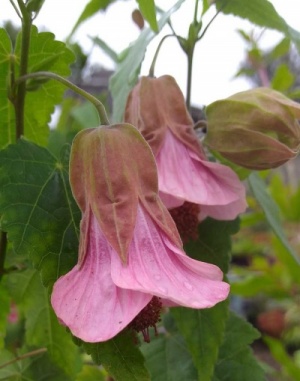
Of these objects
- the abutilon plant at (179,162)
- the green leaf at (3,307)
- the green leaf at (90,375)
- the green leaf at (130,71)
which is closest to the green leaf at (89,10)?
the green leaf at (130,71)

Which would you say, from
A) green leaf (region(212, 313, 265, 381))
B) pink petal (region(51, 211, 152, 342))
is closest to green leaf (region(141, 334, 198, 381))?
green leaf (region(212, 313, 265, 381))

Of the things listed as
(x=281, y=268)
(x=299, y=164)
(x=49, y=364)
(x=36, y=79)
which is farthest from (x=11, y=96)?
(x=299, y=164)

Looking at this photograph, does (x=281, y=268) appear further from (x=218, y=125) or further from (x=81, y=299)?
(x=81, y=299)

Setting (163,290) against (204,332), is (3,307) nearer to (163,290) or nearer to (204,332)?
(204,332)

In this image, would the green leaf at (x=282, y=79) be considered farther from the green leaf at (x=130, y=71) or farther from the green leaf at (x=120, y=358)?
the green leaf at (x=120, y=358)

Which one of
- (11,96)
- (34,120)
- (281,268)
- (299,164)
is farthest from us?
(299,164)

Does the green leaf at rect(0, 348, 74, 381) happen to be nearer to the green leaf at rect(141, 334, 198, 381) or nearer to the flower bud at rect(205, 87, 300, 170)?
the green leaf at rect(141, 334, 198, 381)
